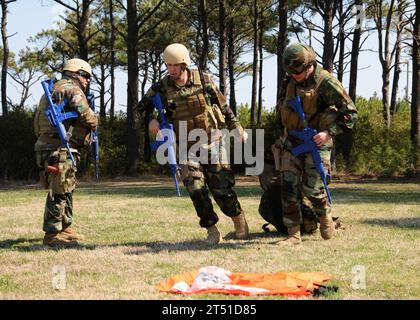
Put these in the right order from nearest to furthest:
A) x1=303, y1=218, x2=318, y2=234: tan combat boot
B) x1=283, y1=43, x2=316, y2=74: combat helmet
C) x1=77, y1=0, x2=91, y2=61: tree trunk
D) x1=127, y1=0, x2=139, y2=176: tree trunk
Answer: x1=283, y1=43, x2=316, y2=74: combat helmet
x1=303, y1=218, x2=318, y2=234: tan combat boot
x1=127, y1=0, x2=139, y2=176: tree trunk
x1=77, y1=0, x2=91, y2=61: tree trunk

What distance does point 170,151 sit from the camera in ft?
24.1

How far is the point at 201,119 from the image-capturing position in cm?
733

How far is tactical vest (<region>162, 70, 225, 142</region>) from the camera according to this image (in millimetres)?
7281

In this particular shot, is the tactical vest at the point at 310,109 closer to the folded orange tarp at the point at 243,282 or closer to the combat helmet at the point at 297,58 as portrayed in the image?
the combat helmet at the point at 297,58

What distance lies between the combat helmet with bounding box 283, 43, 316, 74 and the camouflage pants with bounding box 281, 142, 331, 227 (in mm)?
912

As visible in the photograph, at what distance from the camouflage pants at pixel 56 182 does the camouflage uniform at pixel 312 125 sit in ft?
7.70

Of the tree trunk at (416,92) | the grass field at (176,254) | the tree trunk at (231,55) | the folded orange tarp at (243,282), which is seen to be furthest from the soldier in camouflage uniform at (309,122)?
the tree trunk at (231,55)

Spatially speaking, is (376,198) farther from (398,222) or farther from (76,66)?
(76,66)

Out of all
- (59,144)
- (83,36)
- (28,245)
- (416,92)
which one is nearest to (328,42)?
(416,92)

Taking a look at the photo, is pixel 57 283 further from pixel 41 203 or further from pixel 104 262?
pixel 41 203

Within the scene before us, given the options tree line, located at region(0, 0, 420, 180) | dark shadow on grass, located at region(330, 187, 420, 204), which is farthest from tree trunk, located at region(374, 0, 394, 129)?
dark shadow on grass, located at region(330, 187, 420, 204)

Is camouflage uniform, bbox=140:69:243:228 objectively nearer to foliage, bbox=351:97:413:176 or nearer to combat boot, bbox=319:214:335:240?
combat boot, bbox=319:214:335:240

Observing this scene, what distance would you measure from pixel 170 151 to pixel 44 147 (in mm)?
1383

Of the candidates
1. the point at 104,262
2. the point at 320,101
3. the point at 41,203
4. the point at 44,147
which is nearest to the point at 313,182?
the point at 320,101
